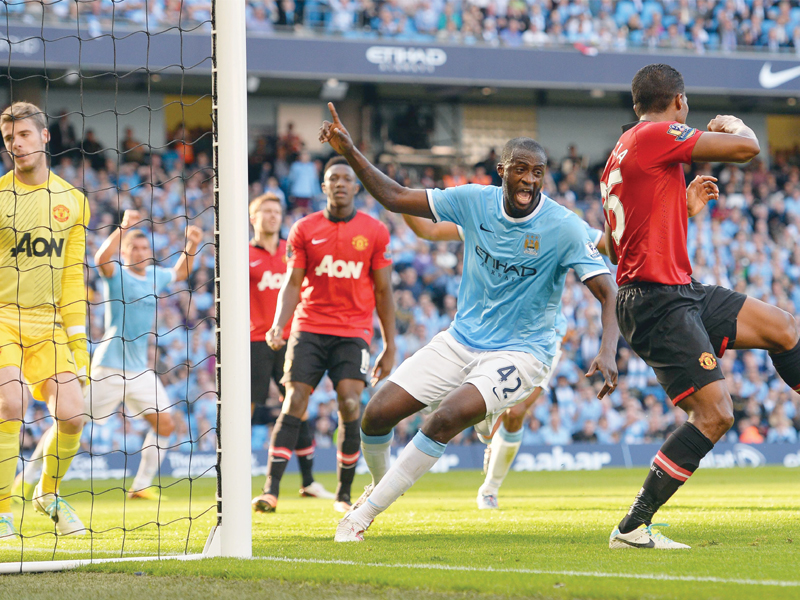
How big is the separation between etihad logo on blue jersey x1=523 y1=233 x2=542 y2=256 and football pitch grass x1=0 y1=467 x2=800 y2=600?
1631 mm

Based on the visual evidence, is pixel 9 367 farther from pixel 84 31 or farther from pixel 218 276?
pixel 84 31

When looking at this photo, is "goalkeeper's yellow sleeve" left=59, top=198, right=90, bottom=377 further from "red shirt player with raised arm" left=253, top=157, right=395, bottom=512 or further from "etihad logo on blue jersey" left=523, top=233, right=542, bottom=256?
"etihad logo on blue jersey" left=523, top=233, right=542, bottom=256

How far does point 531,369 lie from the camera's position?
5.59 meters

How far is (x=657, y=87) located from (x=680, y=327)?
1.27 metres

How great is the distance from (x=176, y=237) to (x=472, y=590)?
48.9 ft

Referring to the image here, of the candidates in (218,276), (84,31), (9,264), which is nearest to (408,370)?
(218,276)

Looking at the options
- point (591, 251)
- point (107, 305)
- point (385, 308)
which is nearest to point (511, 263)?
point (591, 251)

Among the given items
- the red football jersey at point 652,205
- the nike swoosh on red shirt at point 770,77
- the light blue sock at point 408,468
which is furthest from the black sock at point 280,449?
the nike swoosh on red shirt at point 770,77

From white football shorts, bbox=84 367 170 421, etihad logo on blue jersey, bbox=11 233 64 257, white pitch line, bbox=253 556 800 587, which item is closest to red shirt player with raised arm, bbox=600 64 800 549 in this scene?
white pitch line, bbox=253 556 800 587

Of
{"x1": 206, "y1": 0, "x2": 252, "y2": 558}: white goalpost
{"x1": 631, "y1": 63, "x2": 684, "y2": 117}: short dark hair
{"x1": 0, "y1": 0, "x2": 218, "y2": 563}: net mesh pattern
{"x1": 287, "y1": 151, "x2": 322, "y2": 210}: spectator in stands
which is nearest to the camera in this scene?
{"x1": 206, "y1": 0, "x2": 252, "y2": 558}: white goalpost

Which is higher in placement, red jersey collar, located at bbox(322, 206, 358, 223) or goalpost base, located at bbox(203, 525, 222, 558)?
red jersey collar, located at bbox(322, 206, 358, 223)

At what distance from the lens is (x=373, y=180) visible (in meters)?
5.33

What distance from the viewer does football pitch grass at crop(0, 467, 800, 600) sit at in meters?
3.72

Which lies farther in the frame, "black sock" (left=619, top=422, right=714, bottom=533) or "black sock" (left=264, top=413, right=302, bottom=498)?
"black sock" (left=264, top=413, right=302, bottom=498)
